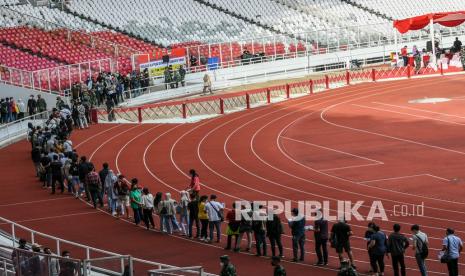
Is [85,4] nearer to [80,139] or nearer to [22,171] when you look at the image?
[80,139]

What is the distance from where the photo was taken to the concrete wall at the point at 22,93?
149 ft

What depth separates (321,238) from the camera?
2061cm

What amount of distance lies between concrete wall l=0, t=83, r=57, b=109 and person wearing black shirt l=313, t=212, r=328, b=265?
89.0 ft

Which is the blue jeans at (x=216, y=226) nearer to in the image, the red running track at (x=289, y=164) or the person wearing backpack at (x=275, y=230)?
the red running track at (x=289, y=164)

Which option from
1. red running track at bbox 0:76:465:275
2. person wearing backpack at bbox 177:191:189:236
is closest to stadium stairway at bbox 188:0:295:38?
red running track at bbox 0:76:465:275

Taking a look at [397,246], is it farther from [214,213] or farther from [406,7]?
[406,7]

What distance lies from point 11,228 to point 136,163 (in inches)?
443

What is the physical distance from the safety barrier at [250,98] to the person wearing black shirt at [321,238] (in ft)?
78.1

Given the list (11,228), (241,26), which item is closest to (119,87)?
(241,26)

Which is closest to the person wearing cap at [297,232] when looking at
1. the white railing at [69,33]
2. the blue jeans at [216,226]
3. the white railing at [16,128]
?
the blue jeans at [216,226]

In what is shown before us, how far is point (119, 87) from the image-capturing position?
4794 cm

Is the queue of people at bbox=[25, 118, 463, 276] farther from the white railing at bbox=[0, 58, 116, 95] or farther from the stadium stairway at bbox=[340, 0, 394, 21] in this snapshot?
the stadium stairway at bbox=[340, 0, 394, 21]

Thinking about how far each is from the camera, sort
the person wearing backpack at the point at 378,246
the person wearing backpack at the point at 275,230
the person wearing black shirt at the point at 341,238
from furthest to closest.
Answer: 1. the person wearing backpack at the point at 275,230
2. the person wearing black shirt at the point at 341,238
3. the person wearing backpack at the point at 378,246

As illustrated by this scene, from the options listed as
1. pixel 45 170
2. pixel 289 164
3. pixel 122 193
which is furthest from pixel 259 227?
pixel 289 164
